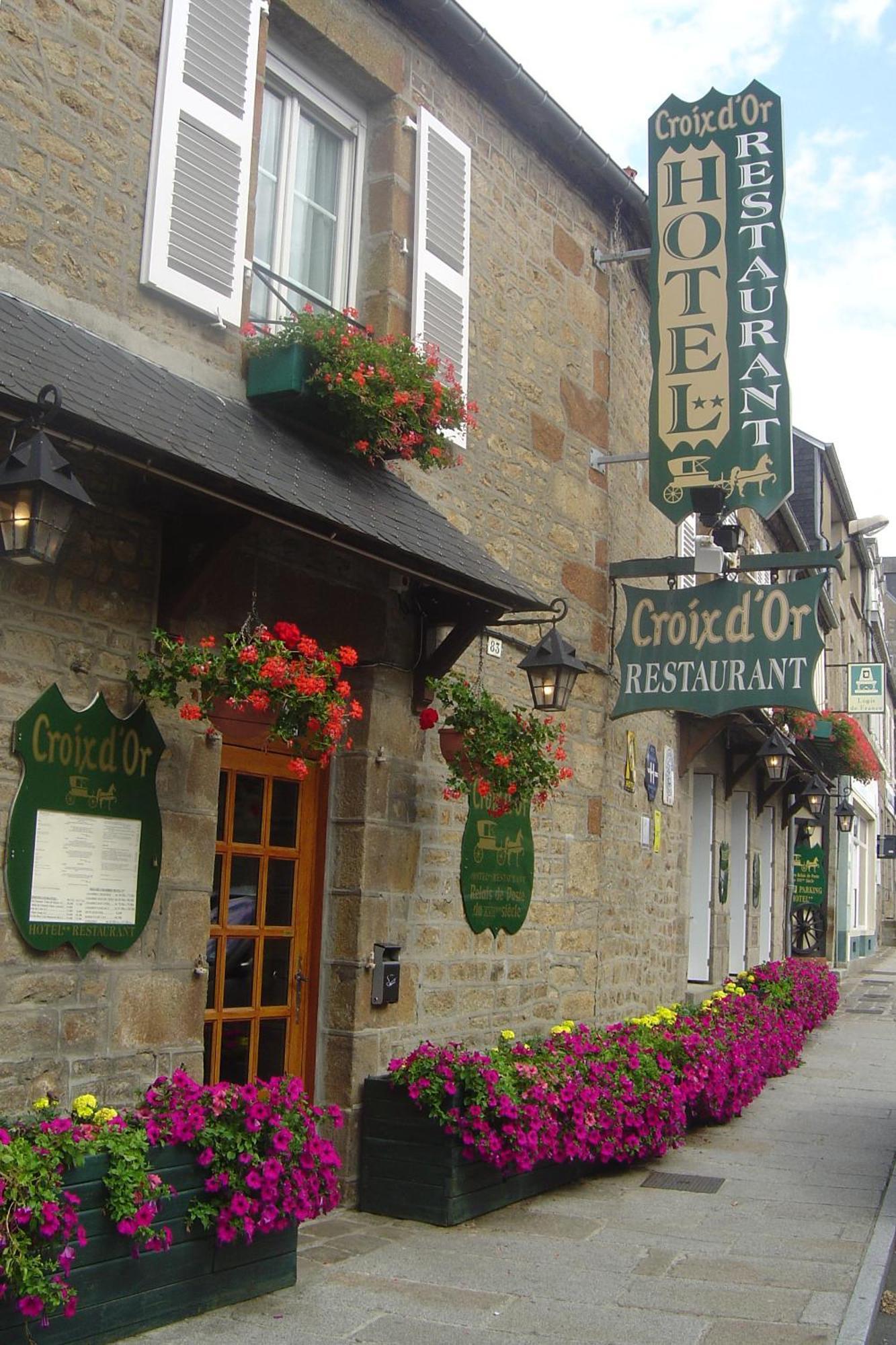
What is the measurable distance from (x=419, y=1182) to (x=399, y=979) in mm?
943

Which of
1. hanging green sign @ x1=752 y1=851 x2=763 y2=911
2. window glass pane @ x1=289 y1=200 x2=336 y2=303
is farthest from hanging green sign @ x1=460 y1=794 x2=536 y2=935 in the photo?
hanging green sign @ x1=752 y1=851 x2=763 y2=911

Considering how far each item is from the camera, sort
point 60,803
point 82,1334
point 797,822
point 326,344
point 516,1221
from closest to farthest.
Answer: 1. point 82,1334
2. point 60,803
3. point 326,344
4. point 516,1221
5. point 797,822

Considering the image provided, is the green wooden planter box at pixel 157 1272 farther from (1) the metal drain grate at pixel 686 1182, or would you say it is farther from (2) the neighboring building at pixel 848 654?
(2) the neighboring building at pixel 848 654

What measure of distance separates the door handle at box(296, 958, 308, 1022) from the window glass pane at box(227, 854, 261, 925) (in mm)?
370

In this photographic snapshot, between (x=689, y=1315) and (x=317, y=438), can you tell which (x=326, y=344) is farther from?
(x=689, y=1315)

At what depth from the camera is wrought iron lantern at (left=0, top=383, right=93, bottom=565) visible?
13.3ft

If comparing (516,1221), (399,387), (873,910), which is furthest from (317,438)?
(873,910)

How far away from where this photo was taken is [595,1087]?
6957 mm

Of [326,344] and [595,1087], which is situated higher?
[326,344]

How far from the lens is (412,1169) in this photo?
20.2 ft

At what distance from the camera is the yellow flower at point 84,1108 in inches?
175

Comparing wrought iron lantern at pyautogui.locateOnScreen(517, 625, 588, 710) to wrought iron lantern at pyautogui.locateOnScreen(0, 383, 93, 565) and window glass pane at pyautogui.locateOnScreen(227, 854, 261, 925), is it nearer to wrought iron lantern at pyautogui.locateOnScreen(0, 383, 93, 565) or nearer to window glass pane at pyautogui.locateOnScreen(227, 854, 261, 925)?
window glass pane at pyautogui.locateOnScreen(227, 854, 261, 925)

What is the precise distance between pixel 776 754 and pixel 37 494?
10599 millimetres

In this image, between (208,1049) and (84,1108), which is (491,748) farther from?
(84,1108)
